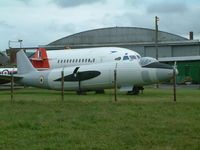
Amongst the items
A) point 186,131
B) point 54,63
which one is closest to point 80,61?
point 54,63

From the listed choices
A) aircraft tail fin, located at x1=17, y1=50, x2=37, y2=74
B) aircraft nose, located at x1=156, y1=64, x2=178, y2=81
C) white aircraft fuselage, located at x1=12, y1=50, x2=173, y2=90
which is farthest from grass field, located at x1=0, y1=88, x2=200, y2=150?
aircraft tail fin, located at x1=17, y1=50, x2=37, y2=74

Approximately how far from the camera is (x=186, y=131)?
812 centimetres

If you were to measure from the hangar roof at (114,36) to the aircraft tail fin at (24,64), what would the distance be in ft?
174

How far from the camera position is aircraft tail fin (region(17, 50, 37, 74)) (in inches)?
1079

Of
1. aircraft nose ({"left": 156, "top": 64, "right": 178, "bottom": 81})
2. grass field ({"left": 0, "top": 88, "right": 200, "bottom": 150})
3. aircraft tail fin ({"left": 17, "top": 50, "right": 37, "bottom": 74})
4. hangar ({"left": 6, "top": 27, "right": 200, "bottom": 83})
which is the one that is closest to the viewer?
grass field ({"left": 0, "top": 88, "right": 200, "bottom": 150})

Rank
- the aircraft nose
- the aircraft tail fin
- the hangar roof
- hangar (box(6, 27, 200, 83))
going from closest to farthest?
the aircraft nose < the aircraft tail fin < hangar (box(6, 27, 200, 83)) < the hangar roof

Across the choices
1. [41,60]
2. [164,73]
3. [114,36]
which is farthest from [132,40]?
[164,73]

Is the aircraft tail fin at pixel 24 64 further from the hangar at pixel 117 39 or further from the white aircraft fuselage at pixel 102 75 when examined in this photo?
the hangar at pixel 117 39

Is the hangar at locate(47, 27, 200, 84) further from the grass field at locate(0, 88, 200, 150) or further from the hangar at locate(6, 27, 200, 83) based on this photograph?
the grass field at locate(0, 88, 200, 150)

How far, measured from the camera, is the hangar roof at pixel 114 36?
80.2 m

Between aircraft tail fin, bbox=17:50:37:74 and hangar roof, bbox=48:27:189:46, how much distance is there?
53.0 m

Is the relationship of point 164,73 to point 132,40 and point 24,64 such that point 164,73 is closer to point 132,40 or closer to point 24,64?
point 24,64

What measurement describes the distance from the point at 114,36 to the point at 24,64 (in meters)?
55.2

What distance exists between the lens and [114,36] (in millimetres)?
81688
